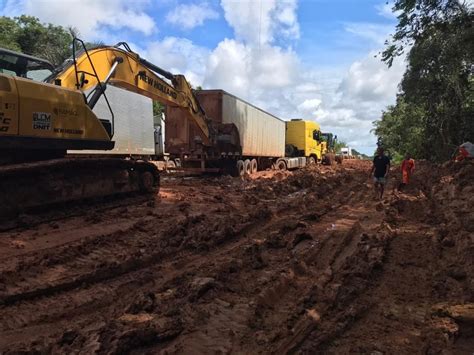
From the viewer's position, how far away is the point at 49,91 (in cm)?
841

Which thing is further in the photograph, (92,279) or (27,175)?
(27,175)

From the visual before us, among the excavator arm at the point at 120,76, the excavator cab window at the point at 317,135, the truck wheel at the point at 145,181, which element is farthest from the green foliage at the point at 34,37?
the truck wheel at the point at 145,181

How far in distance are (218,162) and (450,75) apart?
11.8m

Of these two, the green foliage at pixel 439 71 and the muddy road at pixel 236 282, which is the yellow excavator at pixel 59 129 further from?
the green foliage at pixel 439 71

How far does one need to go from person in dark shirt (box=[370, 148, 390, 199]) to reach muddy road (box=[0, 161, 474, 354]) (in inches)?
122

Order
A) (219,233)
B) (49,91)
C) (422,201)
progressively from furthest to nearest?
(422,201) → (49,91) → (219,233)

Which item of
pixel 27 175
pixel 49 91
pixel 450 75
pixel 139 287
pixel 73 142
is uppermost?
pixel 450 75

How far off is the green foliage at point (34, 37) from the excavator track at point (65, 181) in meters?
25.0

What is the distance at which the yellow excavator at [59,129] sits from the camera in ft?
26.2

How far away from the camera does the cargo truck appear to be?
63.3 ft

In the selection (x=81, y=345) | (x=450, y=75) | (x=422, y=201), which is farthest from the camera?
(x=450, y=75)

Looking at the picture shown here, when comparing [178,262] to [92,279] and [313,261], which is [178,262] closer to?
[92,279]

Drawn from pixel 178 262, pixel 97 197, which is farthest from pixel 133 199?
pixel 178 262

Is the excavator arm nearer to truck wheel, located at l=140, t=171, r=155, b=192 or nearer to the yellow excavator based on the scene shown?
the yellow excavator
